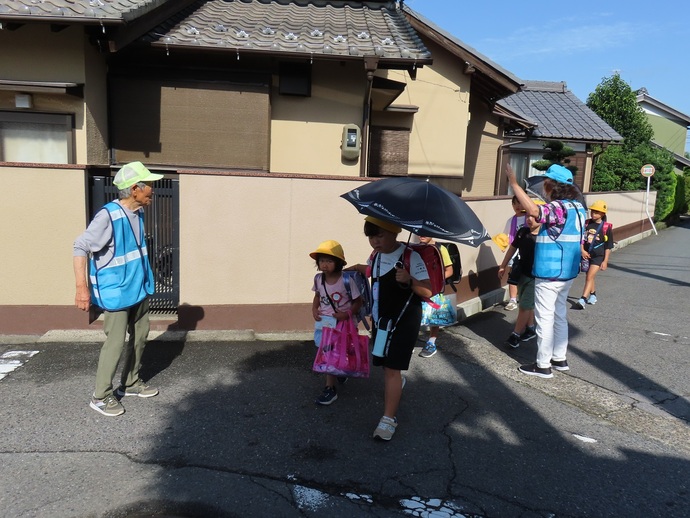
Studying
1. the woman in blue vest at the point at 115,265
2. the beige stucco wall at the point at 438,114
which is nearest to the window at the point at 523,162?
the beige stucco wall at the point at 438,114

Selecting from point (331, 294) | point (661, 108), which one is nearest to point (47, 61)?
point (331, 294)

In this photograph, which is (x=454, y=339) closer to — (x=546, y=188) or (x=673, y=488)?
(x=546, y=188)

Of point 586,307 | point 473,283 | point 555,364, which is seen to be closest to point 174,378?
point 555,364

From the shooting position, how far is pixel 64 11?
19.1 ft

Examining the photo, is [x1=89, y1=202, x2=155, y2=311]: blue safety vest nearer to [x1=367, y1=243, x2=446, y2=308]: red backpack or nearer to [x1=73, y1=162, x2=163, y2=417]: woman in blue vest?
[x1=73, y1=162, x2=163, y2=417]: woman in blue vest

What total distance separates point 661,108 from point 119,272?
43.9m

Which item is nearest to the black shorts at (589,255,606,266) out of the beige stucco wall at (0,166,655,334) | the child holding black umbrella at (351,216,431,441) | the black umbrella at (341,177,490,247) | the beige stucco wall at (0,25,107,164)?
the beige stucco wall at (0,166,655,334)

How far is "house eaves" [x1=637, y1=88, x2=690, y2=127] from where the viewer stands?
126ft

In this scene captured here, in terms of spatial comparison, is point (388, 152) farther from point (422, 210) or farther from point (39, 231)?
point (422, 210)

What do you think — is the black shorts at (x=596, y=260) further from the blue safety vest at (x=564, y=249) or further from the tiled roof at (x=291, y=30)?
the tiled roof at (x=291, y=30)

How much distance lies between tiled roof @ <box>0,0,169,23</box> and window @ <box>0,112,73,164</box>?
1.25 m

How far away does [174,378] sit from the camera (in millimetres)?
4684

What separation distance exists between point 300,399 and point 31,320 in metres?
3.26

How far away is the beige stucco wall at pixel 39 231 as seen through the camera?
5.48 meters
